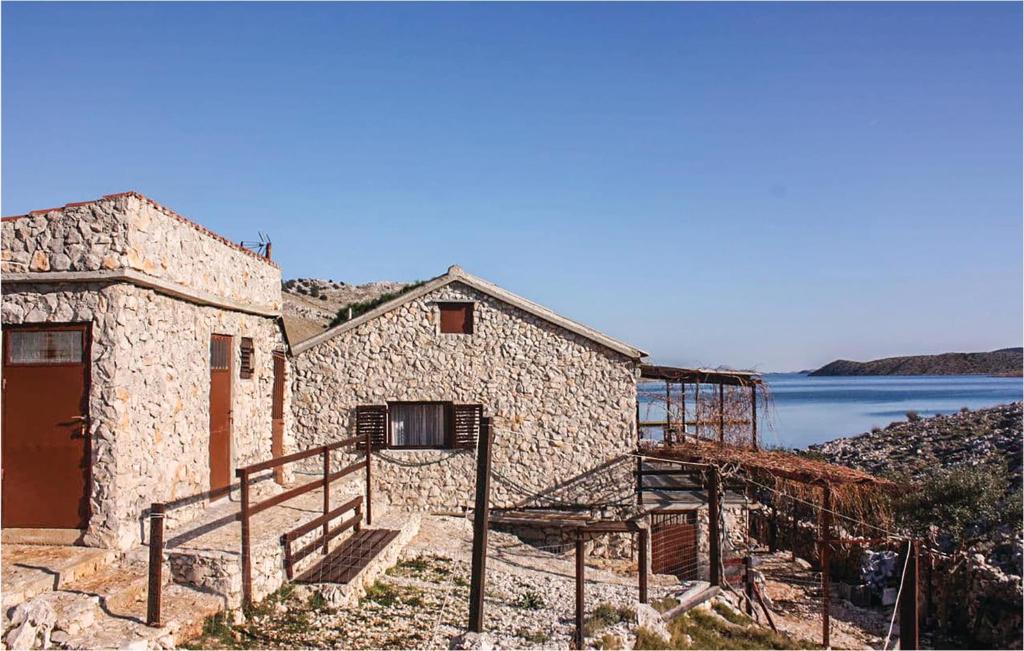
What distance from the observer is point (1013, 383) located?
124188 mm

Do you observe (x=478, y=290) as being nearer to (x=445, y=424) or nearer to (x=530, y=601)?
(x=445, y=424)

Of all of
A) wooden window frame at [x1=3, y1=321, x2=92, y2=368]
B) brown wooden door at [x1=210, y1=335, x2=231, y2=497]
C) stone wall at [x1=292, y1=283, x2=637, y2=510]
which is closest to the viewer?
wooden window frame at [x1=3, y1=321, x2=92, y2=368]

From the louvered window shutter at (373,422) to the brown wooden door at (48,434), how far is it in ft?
24.0

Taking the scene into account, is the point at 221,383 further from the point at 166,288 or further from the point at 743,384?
the point at 743,384

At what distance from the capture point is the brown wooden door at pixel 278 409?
1445 centimetres

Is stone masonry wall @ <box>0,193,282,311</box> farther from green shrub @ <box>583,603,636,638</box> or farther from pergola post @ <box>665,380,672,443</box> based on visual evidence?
pergola post @ <box>665,380,672,443</box>

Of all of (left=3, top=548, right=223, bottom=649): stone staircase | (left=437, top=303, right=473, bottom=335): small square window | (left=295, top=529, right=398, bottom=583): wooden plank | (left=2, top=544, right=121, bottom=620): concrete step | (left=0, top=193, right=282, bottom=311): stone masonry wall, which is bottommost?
(left=295, top=529, right=398, bottom=583): wooden plank

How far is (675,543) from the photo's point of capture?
15.9 meters

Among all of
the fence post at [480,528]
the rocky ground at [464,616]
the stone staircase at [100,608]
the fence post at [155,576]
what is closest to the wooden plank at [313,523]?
the rocky ground at [464,616]

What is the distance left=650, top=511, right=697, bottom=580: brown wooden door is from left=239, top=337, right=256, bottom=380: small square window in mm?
8847

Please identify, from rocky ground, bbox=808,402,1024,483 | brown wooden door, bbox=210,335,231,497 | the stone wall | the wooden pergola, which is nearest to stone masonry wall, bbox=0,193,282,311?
brown wooden door, bbox=210,335,231,497

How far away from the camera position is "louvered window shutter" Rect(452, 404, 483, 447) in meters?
15.7

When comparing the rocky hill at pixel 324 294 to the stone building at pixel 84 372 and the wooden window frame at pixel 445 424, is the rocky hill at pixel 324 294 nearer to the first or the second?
the wooden window frame at pixel 445 424

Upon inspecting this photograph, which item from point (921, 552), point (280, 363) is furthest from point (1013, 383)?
point (280, 363)
